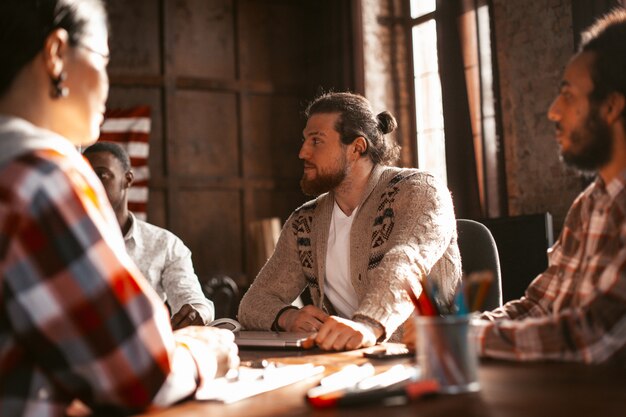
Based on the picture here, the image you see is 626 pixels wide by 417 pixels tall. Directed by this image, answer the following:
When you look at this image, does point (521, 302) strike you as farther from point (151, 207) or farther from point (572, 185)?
point (151, 207)

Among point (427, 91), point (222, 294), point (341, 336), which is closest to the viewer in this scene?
point (341, 336)

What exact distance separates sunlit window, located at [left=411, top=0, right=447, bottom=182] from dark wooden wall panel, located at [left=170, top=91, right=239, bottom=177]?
168cm

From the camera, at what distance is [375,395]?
3.29 feet

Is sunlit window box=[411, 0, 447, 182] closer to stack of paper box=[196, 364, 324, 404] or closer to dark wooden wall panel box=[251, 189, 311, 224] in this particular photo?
dark wooden wall panel box=[251, 189, 311, 224]

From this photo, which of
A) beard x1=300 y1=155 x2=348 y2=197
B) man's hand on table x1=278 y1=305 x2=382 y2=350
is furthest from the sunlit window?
man's hand on table x1=278 y1=305 x2=382 y2=350

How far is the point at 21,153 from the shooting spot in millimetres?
925

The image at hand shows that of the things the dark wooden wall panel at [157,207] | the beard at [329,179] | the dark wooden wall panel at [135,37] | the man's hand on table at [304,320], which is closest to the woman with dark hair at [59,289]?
the man's hand on table at [304,320]

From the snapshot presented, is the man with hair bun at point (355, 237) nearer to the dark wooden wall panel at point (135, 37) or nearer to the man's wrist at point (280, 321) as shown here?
the man's wrist at point (280, 321)

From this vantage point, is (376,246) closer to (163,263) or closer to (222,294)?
(163,263)

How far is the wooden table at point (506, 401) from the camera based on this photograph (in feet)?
3.08

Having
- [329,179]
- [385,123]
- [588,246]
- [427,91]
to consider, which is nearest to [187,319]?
[329,179]

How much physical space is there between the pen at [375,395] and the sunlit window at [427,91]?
4.53 m

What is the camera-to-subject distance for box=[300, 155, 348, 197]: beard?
285 cm

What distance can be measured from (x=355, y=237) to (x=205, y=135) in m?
3.94
